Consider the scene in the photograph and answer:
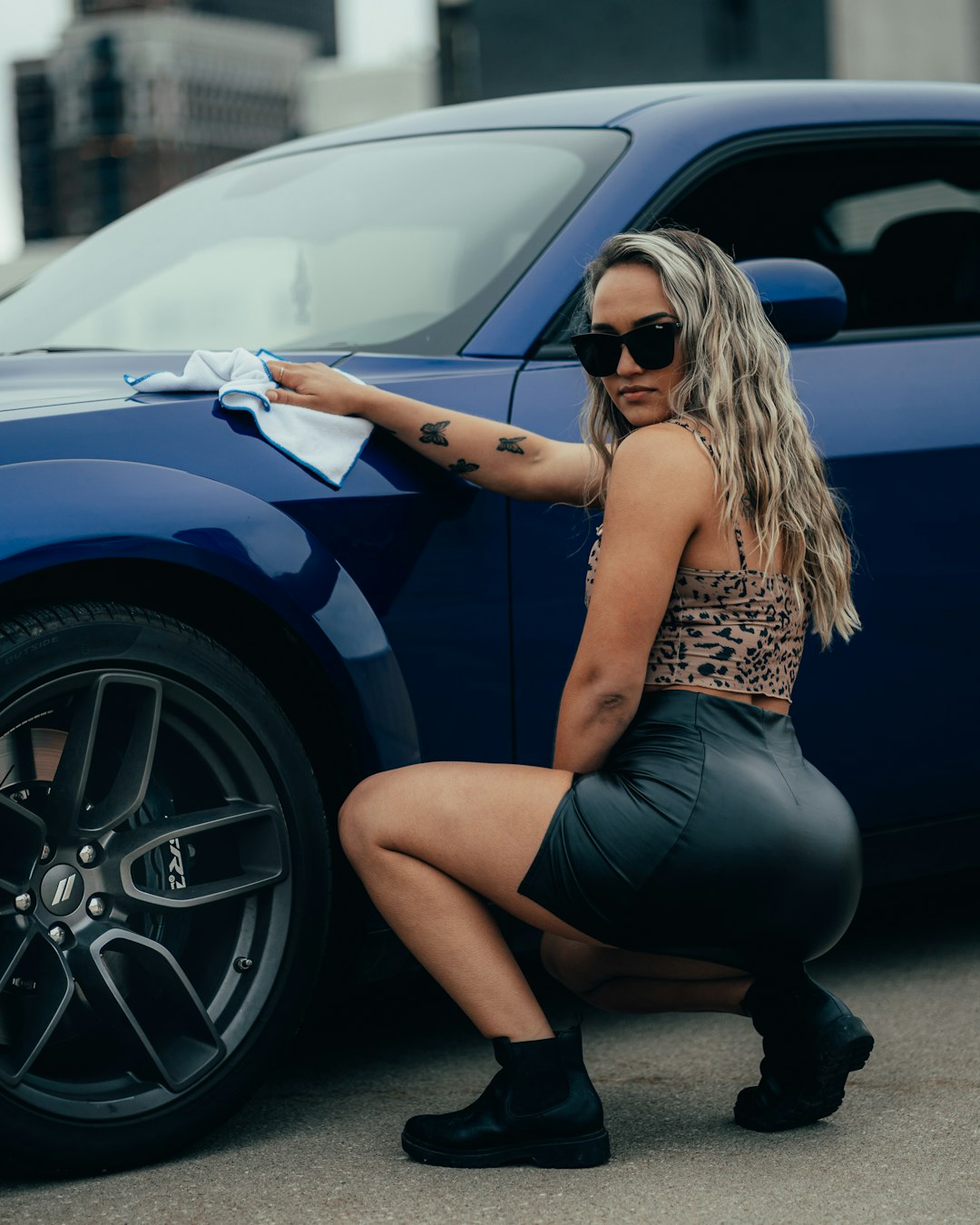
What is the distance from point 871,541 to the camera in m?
3.06

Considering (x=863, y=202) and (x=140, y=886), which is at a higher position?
(x=863, y=202)

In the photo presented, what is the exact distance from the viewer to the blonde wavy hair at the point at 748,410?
2.55 meters

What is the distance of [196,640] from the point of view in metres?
2.48

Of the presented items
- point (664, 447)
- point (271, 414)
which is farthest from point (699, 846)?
point (271, 414)

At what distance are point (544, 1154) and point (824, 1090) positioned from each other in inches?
17.6

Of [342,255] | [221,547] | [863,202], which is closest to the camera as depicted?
[221,547]

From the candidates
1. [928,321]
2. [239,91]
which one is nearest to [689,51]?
[928,321]

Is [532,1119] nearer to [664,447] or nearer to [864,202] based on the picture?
[664,447]

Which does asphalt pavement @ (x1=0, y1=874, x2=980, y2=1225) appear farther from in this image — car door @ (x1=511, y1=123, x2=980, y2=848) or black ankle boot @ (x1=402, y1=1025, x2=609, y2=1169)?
car door @ (x1=511, y1=123, x2=980, y2=848)

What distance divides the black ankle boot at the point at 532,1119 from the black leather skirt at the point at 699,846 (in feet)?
0.64

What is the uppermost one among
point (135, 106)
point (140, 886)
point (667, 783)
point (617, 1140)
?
point (135, 106)

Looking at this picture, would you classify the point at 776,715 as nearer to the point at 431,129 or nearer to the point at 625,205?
the point at 625,205

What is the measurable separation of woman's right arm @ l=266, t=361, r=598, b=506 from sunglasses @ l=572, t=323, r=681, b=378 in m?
0.18

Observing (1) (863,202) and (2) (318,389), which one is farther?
(1) (863,202)
